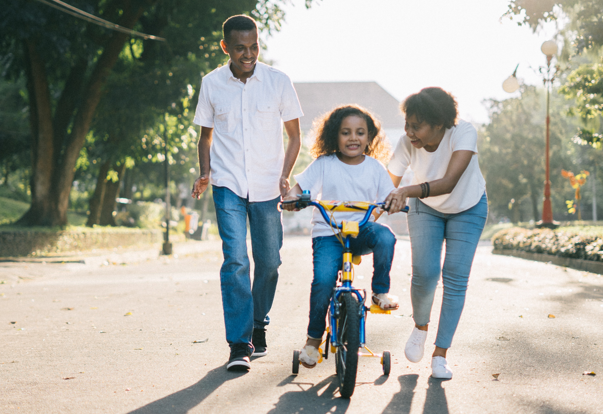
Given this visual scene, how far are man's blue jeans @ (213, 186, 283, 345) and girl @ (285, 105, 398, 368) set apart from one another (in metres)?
→ 0.48

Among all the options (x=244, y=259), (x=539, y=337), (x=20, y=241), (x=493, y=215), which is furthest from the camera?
(x=493, y=215)

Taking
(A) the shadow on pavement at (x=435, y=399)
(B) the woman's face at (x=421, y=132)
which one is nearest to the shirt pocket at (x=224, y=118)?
(B) the woman's face at (x=421, y=132)

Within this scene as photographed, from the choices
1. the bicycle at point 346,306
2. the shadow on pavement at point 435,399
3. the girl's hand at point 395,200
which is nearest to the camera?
the shadow on pavement at point 435,399

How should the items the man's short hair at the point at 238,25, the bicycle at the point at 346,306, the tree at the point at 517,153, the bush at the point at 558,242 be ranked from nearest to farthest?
the bicycle at the point at 346,306 < the man's short hair at the point at 238,25 < the bush at the point at 558,242 < the tree at the point at 517,153

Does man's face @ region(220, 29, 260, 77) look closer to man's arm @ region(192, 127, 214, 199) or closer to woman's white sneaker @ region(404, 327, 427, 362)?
man's arm @ region(192, 127, 214, 199)

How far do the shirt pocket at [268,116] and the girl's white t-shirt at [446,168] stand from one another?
2.84 feet

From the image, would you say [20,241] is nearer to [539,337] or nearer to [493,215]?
[539,337]

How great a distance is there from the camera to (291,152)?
15.3 feet

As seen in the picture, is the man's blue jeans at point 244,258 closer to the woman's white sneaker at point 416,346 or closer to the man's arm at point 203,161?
the man's arm at point 203,161

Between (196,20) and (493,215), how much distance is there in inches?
2235

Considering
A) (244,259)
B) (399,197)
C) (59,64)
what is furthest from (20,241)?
(399,197)

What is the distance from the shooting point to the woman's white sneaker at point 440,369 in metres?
4.06

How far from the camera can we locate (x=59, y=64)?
16969 millimetres

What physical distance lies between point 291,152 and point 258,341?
4.53 feet
